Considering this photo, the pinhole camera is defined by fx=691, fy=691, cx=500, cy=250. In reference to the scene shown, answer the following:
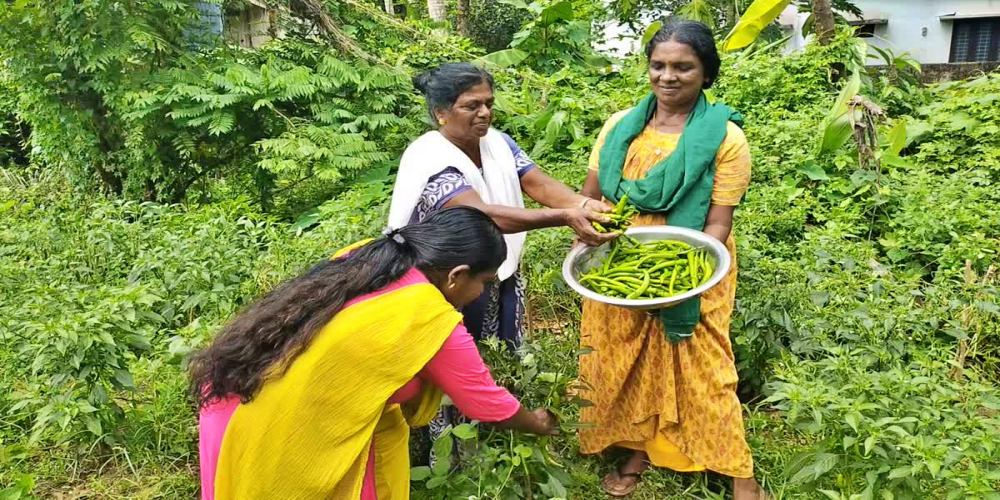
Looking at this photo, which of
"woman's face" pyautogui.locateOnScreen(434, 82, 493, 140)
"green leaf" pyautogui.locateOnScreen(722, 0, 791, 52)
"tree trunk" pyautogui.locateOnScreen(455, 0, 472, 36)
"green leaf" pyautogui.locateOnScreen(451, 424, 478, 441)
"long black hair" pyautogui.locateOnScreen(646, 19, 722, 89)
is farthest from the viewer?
"tree trunk" pyautogui.locateOnScreen(455, 0, 472, 36)

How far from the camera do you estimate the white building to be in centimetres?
1265

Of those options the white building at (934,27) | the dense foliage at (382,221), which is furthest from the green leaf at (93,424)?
the white building at (934,27)

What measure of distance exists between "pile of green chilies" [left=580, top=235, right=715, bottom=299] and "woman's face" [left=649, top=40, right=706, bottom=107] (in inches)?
19.8

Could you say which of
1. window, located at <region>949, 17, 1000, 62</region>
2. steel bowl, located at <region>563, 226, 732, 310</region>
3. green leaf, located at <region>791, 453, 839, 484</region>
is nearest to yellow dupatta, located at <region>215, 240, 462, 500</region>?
steel bowl, located at <region>563, 226, 732, 310</region>

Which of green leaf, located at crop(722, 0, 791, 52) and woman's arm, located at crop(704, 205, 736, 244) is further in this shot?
green leaf, located at crop(722, 0, 791, 52)

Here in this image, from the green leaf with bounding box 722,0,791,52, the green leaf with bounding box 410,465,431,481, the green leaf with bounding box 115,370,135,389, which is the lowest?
the green leaf with bounding box 410,465,431,481

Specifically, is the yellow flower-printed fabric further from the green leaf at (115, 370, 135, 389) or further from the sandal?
the green leaf at (115, 370, 135, 389)

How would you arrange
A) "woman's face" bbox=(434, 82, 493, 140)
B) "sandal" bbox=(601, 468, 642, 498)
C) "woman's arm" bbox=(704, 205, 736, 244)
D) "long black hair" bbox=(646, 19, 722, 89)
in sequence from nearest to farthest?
"long black hair" bbox=(646, 19, 722, 89) < "woman's arm" bbox=(704, 205, 736, 244) < "woman's face" bbox=(434, 82, 493, 140) < "sandal" bbox=(601, 468, 642, 498)

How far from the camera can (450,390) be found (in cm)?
185

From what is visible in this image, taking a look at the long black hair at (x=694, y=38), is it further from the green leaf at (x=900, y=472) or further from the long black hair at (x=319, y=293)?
the green leaf at (x=900, y=472)

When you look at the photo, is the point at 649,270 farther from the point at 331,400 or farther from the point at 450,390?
the point at 331,400

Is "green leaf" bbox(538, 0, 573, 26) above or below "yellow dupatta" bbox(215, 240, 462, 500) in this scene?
above

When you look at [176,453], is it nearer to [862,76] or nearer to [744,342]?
[744,342]

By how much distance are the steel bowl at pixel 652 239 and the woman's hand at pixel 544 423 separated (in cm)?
39
